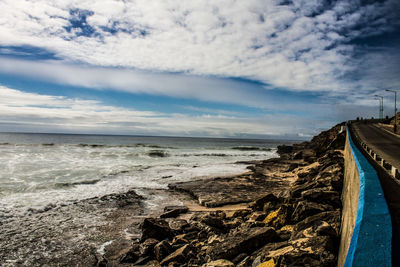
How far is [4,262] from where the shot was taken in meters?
5.62

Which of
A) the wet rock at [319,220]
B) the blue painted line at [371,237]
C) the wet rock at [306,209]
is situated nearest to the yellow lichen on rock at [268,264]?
the wet rock at [319,220]

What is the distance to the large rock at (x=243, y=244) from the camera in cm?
450

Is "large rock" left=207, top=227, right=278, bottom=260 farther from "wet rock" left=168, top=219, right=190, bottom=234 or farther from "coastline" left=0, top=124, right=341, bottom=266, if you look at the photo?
"wet rock" left=168, top=219, right=190, bottom=234

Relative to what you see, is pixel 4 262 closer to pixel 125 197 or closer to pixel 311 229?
pixel 125 197

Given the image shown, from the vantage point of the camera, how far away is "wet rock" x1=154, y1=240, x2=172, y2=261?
555 cm

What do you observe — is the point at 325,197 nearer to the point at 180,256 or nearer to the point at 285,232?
the point at 285,232

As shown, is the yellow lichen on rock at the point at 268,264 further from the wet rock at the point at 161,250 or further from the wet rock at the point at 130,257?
the wet rock at the point at 130,257

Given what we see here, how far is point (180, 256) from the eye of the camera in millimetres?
5121

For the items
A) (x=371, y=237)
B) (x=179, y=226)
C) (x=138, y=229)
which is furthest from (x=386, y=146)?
(x=371, y=237)

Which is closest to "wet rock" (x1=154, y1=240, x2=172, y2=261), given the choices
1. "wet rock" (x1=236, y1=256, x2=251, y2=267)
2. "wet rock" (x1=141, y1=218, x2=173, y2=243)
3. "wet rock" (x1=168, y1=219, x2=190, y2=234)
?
"wet rock" (x1=141, y1=218, x2=173, y2=243)

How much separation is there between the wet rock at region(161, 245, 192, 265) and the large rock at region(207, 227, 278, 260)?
26.4 inches

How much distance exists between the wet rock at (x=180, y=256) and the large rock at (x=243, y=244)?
67 cm

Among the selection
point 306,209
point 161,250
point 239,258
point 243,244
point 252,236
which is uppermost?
point 306,209

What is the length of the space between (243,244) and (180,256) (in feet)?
4.79
